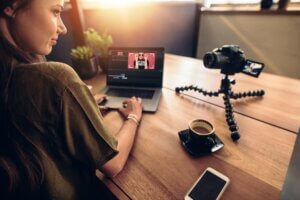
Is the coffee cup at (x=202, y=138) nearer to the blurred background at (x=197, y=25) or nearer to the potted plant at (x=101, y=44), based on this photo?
the potted plant at (x=101, y=44)

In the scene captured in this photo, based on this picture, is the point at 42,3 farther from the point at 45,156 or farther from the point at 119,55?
the point at 119,55

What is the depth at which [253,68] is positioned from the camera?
0.99 meters

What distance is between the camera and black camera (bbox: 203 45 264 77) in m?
0.93

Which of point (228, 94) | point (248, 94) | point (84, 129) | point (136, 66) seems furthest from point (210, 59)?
point (84, 129)

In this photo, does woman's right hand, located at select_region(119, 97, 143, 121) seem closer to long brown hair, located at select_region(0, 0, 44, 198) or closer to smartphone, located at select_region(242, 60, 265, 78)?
long brown hair, located at select_region(0, 0, 44, 198)

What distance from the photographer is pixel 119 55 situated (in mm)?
1193

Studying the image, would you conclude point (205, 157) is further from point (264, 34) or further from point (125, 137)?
point (264, 34)

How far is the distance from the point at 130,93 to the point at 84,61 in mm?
420

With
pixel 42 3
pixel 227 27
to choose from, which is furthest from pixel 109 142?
pixel 227 27

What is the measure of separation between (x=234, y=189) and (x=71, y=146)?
490mm

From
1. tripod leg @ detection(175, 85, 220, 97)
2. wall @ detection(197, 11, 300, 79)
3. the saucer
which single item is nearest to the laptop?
tripod leg @ detection(175, 85, 220, 97)

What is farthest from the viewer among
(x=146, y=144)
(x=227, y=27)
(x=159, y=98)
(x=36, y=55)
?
(x=227, y=27)

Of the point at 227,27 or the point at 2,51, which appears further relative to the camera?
the point at 227,27

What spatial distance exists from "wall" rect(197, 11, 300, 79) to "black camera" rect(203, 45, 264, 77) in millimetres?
1337
